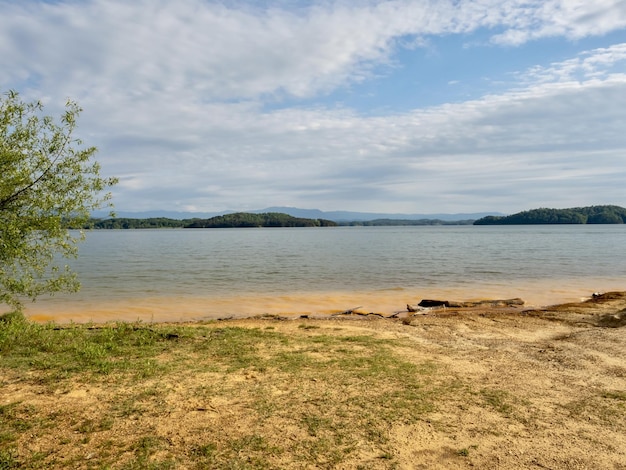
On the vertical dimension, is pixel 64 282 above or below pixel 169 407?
above

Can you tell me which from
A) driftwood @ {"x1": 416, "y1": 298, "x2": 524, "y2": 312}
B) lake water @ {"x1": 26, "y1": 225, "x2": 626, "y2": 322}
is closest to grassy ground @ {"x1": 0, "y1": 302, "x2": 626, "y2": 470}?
lake water @ {"x1": 26, "y1": 225, "x2": 626, "y2": 322}

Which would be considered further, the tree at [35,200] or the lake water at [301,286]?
the lake water at [301,286]

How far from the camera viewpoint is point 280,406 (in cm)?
754

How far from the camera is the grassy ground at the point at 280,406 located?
5.95m

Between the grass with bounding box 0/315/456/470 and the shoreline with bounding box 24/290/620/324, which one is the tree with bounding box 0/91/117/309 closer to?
the grass with bounding box 0/315/456/470

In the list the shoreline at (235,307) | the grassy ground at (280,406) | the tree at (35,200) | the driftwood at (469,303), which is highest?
the tree at (35,200)

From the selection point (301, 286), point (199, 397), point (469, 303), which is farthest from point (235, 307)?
point (199, 397)

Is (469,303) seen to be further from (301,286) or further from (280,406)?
(280,406)

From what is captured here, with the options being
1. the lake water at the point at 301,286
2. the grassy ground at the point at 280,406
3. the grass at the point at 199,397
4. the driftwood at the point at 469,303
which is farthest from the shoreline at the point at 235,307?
the grassy ground at the point at 280,406

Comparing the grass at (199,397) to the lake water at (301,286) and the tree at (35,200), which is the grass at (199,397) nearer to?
the tree at (35,200)

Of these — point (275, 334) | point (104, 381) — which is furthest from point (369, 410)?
point (275, 334)

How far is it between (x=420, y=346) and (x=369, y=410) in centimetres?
544

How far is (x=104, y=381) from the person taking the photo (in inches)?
336

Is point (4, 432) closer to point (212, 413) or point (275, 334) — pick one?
point (212, 413)
